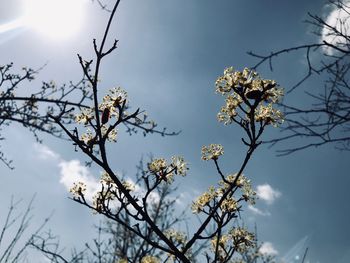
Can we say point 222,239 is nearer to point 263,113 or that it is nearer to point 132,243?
point 263,113

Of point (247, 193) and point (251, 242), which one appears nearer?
point (247, 193)

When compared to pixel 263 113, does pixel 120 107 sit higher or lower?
lower

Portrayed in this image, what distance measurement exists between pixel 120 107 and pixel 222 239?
1927 mm

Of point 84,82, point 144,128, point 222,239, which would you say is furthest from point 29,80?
point 222,239

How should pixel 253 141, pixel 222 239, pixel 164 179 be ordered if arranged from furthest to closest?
pixel 222 239 → pixel 164 179 → pixel 253 141

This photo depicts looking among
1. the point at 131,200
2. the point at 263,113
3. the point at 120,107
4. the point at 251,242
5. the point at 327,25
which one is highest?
the point at 327,25

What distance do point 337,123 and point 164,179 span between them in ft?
4.51

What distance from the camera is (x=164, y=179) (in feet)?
8.95

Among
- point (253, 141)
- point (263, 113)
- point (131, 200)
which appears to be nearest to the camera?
point (131, 200)

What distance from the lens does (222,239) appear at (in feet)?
11.7

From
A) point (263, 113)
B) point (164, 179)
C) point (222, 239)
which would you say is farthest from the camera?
point (222, 239)

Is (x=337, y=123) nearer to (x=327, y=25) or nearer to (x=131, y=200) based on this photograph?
(x=327, y=25)

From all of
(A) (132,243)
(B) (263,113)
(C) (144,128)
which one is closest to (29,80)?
(C) (144,128)

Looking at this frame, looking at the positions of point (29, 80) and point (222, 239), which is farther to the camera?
point (29, 80)
